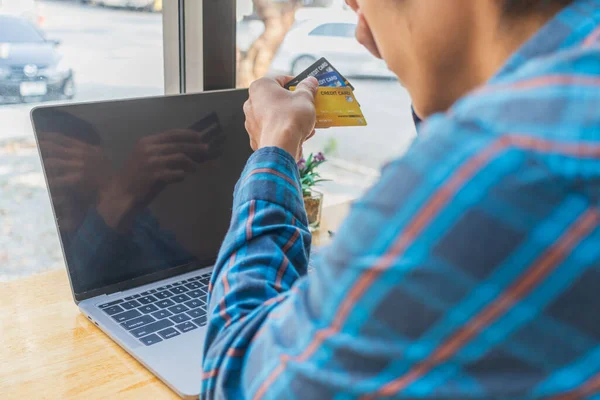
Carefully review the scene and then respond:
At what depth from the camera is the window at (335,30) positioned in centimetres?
159

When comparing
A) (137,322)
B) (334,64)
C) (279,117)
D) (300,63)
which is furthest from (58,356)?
(334,64)

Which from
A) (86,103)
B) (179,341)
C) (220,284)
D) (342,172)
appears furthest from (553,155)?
(342,172)

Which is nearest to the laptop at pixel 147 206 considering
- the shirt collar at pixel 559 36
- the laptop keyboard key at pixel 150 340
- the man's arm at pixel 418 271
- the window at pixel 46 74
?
the laptop keyboard key at pixel 150 340

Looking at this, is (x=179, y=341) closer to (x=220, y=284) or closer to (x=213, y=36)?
(x=220, y=284)

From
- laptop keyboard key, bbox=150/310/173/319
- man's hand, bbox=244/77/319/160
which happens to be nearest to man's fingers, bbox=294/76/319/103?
man's hand, bbox=244/77/319/160

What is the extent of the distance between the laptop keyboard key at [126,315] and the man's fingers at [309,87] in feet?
1.32

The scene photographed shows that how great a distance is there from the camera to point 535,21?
1.21 ft

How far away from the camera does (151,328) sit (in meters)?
0.85

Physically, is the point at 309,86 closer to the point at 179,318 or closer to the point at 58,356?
the point at 179,318

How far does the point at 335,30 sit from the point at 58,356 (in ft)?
3.80

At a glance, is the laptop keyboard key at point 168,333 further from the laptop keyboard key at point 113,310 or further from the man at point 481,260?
the man at point 481,260

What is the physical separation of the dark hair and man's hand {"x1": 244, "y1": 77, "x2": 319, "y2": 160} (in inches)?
9.8

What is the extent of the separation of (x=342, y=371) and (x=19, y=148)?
3.62ft

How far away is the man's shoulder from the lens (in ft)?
0.85
